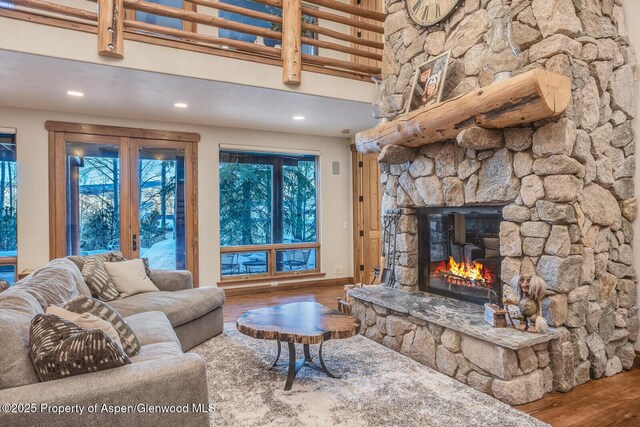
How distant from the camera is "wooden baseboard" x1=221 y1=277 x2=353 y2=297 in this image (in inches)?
241

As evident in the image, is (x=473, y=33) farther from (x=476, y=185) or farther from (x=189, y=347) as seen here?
(x=189, y=347)

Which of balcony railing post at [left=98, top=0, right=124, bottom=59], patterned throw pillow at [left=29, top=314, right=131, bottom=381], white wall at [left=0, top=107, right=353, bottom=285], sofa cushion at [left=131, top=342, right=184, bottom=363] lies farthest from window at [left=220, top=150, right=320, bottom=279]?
patterned throw pillow at [left=29, top=314, right=131, bottom=381]

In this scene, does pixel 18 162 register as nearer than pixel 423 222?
No

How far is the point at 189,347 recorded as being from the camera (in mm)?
3623

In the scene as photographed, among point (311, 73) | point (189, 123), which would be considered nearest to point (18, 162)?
point (189, 123)

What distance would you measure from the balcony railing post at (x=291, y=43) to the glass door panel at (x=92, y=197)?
2885 mm

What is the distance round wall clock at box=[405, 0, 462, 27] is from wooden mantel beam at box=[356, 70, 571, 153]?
40.7 inches

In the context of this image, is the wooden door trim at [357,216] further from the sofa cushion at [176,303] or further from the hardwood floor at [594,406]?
the hardwood floor at [594,406]

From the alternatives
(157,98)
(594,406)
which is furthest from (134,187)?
(594,406)

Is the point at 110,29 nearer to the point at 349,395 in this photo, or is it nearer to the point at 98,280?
the point at 98,280

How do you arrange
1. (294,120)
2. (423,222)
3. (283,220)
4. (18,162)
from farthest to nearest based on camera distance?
(283,220), (294,120), (18,162), (423,222)

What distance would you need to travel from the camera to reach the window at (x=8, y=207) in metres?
4.87

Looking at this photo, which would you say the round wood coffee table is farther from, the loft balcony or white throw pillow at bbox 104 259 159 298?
the loft balcony

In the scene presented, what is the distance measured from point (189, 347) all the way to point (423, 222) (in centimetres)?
256
